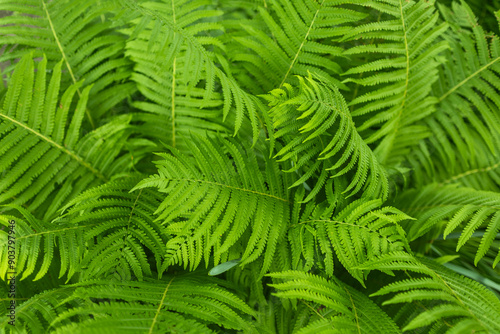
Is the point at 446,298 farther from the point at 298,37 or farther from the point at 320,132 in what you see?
the point at 298,37

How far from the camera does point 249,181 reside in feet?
3.16

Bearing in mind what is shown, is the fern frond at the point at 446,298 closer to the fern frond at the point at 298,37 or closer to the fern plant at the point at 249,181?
the fern plant at the point at 249,181

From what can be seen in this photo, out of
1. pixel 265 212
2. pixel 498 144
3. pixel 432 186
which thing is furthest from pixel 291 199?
pixel 498 144

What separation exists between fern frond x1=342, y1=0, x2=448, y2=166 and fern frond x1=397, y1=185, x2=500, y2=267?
169 mm

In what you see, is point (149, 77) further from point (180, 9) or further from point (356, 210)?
point (356, 210)

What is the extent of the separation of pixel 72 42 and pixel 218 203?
796 mm

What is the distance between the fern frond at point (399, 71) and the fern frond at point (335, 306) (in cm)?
50

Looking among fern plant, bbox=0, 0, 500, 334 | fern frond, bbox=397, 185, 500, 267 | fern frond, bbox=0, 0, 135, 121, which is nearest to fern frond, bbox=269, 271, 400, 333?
fern plant, bbox=0, 0, 500, 334

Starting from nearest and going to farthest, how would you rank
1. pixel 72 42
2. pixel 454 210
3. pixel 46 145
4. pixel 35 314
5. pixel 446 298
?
pixel 446 298, pixel 35 314, pixel 454 210, pixel 46 145, pixel 72 42

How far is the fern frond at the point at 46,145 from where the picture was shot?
1.00m

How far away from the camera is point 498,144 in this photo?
3.88 ft

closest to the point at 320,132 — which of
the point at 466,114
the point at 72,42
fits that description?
the point at 466,114

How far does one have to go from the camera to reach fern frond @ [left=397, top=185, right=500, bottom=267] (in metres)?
0.83

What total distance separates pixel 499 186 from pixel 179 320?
4.15 ft
